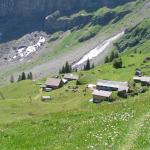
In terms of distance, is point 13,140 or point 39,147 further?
point 13,140

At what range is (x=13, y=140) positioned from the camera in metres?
33.0

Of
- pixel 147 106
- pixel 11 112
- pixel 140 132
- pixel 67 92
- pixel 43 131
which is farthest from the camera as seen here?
pixel 67 92

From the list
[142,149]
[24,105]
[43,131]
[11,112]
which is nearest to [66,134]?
[43,131]

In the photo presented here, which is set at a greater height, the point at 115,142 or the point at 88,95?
the point at 115,142

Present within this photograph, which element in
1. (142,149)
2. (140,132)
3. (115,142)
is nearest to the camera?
(142,149)

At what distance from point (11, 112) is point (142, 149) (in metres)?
126

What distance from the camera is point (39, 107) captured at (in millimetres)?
159125

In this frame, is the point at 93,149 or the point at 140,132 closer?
the point at 93,149

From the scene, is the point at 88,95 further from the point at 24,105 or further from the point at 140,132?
the point at 140,132

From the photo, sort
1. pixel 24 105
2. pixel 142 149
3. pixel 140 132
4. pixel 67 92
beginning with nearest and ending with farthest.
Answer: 1. pixel 142 149
2. pixel 140 132
3. pixel 24 105
4. pixel 67 92

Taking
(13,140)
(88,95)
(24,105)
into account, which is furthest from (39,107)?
(13,140)

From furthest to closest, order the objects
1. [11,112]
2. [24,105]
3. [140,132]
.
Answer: [24,105], [11,112], [140,132]

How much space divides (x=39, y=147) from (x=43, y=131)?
5469mm

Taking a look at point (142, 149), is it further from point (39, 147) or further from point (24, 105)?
point (24, 105)
